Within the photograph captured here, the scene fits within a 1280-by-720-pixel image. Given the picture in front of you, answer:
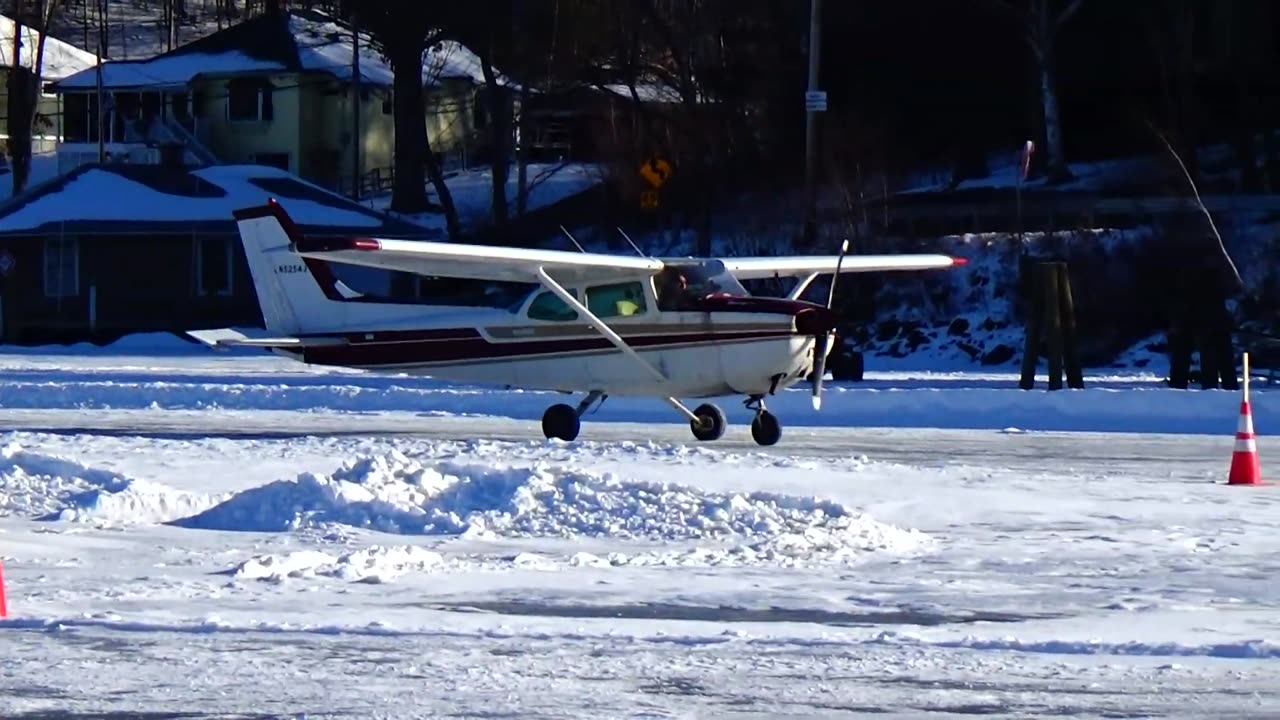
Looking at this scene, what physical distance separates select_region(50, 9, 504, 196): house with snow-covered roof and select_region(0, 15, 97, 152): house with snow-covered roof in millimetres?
8936

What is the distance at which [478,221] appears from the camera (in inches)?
2216

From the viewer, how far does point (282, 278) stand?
2073 centimetres

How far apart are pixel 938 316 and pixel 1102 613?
87.2 feet

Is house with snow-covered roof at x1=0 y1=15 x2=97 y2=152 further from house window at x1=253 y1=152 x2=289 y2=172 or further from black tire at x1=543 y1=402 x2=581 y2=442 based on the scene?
black tire at x1=543 y1=402 x2=581 y2=442

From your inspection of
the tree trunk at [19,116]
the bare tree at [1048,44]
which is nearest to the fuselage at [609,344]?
the bare tree at [1048,44]

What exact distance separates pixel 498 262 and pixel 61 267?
100 ft

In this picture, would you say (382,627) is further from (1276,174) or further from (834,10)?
(834,10)

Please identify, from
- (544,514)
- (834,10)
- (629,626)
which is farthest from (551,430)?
(834,10)

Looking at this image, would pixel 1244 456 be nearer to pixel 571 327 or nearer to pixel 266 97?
pixel 571 327

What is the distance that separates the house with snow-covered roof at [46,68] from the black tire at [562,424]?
201 feet

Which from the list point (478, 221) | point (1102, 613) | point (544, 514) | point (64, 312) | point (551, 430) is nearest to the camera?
point (1102, 613)

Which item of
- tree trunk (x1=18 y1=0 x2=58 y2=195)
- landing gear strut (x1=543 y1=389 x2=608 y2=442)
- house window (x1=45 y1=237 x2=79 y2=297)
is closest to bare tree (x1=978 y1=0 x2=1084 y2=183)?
house window (x1=45 y1=237 x2=79 y2=297)

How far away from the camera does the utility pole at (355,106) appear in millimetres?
59344

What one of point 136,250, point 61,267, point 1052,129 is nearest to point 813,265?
point 1052,129
